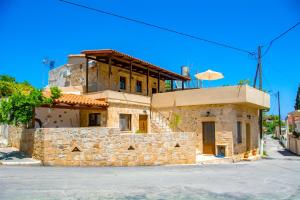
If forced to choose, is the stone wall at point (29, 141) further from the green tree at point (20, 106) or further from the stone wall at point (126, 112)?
the stone wall at point (126, 112)

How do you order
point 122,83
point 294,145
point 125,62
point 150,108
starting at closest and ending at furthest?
1. point 125,62
2. point 150,108
3. point 122,83
4. point 294,145

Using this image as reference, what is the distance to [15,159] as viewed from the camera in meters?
13.8

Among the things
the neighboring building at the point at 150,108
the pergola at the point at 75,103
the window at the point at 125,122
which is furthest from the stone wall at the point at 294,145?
the pergola at the point at 75,103

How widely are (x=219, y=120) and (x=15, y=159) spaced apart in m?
12.7

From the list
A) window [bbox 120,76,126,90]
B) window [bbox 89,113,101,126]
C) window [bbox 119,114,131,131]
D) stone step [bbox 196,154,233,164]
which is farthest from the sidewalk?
window [bbox 120,76,126,90]

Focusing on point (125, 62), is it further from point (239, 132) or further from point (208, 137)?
point (239, 132)

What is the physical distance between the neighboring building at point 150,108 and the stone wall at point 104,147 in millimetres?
2763

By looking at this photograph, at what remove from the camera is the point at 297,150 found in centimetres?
2841

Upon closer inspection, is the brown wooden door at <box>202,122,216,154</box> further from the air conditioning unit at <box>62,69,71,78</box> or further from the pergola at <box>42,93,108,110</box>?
the air conditioning unit at <box>62,69,71,78</box>

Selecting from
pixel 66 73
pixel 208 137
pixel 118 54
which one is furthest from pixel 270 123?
pixel 118 54

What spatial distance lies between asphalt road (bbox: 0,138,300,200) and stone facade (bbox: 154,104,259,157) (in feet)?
19.6

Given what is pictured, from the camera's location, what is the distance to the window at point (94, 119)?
1984cm

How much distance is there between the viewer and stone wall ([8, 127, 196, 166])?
1365cm

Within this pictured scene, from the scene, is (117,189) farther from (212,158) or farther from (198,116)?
(198,116)
